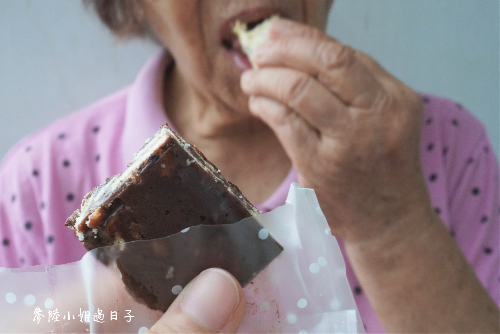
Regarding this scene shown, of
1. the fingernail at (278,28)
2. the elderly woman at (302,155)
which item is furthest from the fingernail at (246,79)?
the fingernail at (278,28)

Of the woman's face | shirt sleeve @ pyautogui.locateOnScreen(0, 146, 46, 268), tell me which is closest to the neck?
the woman's face

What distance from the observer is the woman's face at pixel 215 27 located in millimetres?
1070

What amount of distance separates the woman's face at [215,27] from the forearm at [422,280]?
59cm

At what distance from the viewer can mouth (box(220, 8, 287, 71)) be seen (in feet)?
3.69

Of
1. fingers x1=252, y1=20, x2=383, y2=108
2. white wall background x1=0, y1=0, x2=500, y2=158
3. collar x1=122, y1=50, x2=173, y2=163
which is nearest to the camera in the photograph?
fingers x1=252, y1=20, x2=383, y2=108

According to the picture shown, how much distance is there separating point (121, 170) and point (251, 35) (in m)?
0.59

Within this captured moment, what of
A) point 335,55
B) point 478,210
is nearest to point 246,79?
point 335,55

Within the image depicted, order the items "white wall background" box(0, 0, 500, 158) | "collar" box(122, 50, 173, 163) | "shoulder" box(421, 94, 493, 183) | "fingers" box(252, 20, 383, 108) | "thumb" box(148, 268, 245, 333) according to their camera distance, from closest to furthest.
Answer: "thumb" box(148, 268, 245, 333) < "fingers" box(252, 20, 383, 108) < "collar" box(122, 50, 173, 163) < "shoulder" box(421, 94, 493, 183) < "white wall background" box(0, 0, 500, 158)

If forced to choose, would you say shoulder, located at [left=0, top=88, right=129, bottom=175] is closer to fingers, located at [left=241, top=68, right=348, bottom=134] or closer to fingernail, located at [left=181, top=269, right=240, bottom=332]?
fingers, located at [left=241, top=68, right=348, bottom=134]

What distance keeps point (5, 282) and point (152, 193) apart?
0.23 m

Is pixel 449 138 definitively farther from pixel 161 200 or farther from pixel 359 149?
pixel 161 200

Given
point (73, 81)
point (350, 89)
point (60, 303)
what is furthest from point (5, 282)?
point (73, 81)

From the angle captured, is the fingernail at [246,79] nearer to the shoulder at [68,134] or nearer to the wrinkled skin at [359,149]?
the wrinkled skin at [359,149]

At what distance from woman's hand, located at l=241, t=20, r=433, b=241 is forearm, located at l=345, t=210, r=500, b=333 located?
0.04 m
